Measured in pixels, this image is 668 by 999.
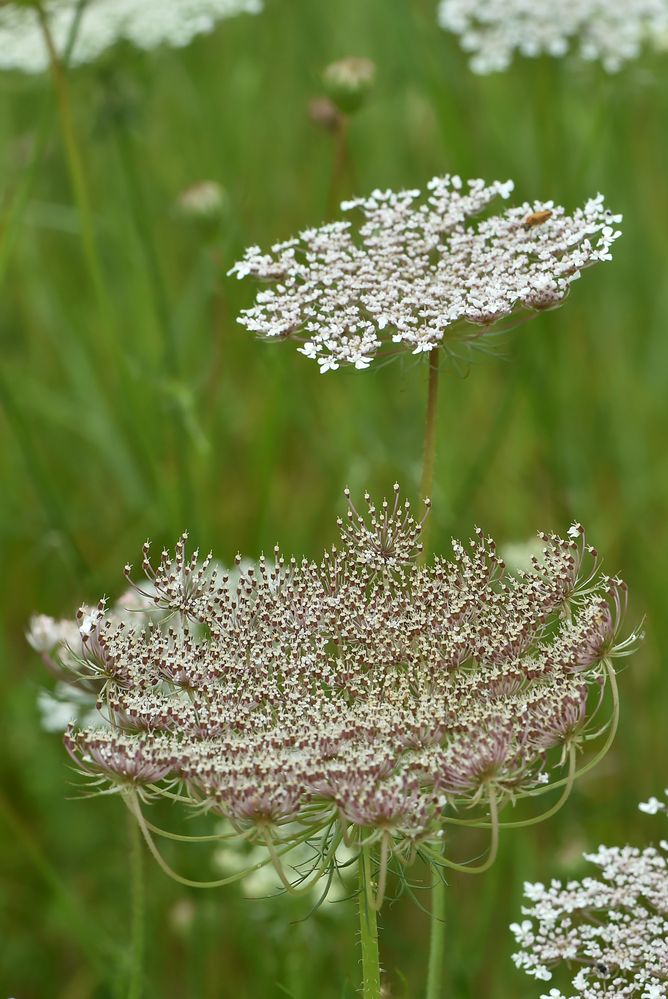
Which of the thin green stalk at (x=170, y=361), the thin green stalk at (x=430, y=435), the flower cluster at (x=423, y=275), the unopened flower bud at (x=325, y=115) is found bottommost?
the thin green stalk at (x=430, y=435)

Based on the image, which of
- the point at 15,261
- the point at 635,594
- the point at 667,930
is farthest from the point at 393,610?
the point at 15,261

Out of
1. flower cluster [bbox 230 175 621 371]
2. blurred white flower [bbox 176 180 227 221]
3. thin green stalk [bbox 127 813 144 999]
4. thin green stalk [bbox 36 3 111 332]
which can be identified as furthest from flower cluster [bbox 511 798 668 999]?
blurred white flower [bbox 176 180 227 221]

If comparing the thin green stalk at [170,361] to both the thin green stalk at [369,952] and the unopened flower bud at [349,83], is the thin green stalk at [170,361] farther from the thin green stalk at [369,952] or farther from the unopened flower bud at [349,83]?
the thin green stalk at [369,952]

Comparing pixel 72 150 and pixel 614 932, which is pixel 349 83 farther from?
pixel 614 932

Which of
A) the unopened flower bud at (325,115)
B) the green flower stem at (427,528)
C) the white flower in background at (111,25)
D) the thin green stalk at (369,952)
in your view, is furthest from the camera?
the white flower in background at (111,25)

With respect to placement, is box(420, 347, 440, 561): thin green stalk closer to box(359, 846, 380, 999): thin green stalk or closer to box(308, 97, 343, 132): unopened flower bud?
box(359, 846, 380, 999): thin green stalk

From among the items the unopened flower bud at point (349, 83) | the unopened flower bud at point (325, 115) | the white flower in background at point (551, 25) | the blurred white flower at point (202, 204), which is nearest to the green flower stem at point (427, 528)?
the unopened flower bud at point (349, 83)
